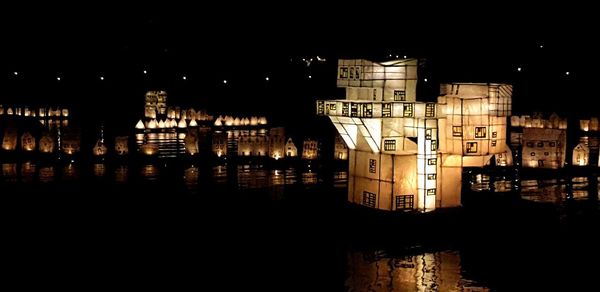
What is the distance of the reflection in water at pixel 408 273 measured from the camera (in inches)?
275

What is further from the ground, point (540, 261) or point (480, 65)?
point (480, 65)

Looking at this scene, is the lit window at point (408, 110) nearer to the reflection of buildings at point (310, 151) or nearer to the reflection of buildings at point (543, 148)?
the reflection of buildings at point (543, 148)

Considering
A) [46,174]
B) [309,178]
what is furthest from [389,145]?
[46,174]

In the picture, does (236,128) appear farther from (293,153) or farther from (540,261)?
(540,261)

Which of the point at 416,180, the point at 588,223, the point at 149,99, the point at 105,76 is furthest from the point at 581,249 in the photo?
the point at 105,76

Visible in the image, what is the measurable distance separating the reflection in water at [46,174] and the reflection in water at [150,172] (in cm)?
172

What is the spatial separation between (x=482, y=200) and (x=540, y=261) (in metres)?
3.07

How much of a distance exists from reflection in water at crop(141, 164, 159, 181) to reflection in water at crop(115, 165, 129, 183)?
1.13ft

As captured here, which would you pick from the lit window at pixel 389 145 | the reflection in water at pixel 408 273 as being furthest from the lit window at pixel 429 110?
the reflection in water at pixel 408 273

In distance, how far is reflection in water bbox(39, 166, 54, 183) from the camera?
41.9ft

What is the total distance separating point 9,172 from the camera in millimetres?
13578

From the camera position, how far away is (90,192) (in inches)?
458

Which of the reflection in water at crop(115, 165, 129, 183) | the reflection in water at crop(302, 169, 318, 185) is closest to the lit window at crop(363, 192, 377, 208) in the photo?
the reflection in water at crop(302, 169, 318, 185)

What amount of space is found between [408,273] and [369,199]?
94.2 inches
